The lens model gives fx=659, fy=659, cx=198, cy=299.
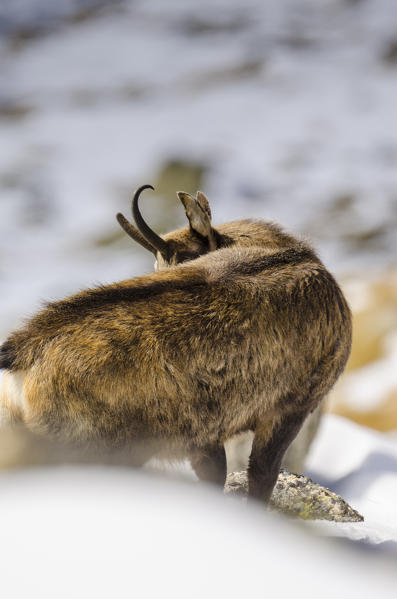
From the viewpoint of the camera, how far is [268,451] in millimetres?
4039

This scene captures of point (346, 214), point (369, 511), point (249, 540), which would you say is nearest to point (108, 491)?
point (249, 540)

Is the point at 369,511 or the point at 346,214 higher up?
the point at 346,214

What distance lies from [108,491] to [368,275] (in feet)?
109

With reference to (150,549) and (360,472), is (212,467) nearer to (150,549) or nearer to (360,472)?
(360,472)

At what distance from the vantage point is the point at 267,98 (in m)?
134

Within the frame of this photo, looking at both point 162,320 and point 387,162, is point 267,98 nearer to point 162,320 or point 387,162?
point 387,162

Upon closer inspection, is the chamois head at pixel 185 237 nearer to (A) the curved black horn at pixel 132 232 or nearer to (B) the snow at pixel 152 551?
(A) the curved black horn at pixel 132 232

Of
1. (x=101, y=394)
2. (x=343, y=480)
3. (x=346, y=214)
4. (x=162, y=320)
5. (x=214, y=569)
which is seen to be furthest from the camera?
(x=346, y=214)

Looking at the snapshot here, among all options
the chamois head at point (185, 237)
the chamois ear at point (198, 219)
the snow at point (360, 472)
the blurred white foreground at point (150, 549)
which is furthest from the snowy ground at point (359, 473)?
the blurred white foreground at point (150, 549)

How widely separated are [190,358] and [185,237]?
2.29m

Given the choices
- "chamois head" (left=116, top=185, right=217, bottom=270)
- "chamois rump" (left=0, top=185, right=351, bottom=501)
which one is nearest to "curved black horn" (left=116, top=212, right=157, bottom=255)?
"chamois head" (left=116, top=185, right=217, bottom=270)

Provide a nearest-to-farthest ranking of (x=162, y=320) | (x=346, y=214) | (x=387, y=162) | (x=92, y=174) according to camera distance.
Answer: (x=162, y=320)
(x=346, y=214)
(x=387, y=162)
(x=92, y=174)

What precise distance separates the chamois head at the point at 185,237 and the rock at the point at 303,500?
1844 mm

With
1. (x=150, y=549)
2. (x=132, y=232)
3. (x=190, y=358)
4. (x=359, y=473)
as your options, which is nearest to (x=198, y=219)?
(x=132, y=232)
